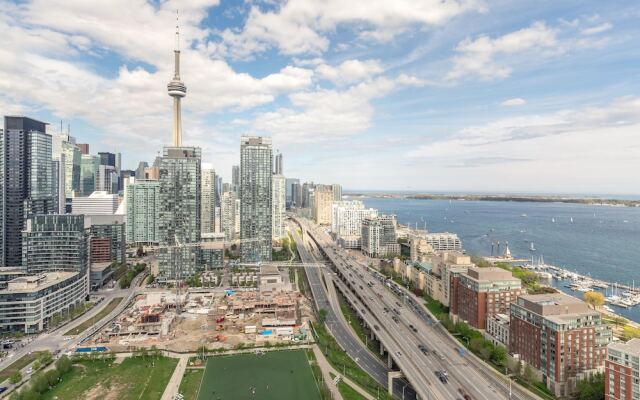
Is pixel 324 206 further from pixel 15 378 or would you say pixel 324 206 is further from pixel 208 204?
pixel 15 378

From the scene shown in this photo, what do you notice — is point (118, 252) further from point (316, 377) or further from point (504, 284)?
point (504, 284)

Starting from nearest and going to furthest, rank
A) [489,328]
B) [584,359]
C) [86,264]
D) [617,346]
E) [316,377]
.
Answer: [617,346] < [584,359] < [316,377] < [489,328] < [86,264]

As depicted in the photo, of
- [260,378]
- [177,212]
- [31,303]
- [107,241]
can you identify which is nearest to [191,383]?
[260,378]

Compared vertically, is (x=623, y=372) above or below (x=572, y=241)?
above

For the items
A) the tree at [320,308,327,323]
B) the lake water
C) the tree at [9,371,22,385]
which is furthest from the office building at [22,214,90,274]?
the lake water

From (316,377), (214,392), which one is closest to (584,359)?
(316,377)

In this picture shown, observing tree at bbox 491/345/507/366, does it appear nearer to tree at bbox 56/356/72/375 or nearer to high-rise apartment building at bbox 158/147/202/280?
tree at bbox 56/356/72/375

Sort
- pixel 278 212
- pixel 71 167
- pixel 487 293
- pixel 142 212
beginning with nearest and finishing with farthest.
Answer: pixel 487 293, pixel 142 212, pixel 278 212, pixel 71 167
